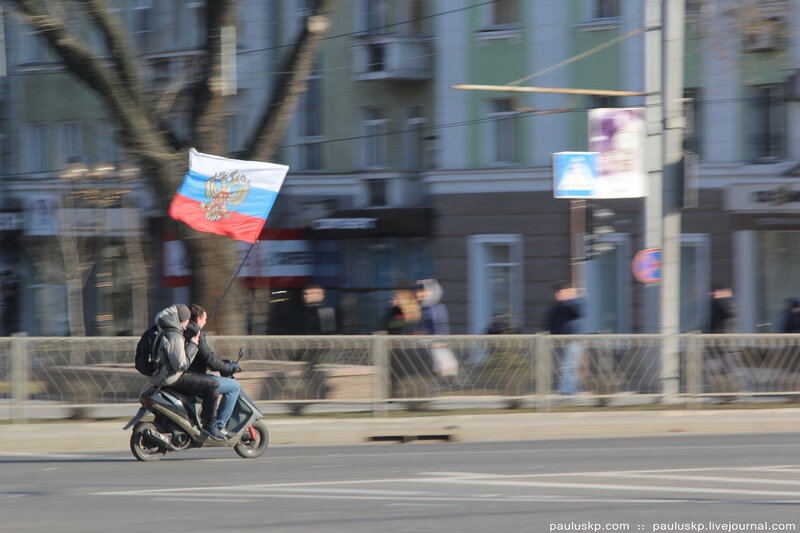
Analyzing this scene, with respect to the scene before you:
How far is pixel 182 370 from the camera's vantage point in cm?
1198

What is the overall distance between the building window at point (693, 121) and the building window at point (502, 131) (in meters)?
3.76

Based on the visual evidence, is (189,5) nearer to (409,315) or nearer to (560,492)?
(409,315)

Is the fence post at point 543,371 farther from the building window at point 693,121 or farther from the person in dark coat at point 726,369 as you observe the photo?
the building window at point 693,121

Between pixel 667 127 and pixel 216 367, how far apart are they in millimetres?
8053

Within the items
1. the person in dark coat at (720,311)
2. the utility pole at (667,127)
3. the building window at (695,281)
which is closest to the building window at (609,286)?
the building window at (695,281)

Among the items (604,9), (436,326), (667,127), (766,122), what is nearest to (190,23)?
(604,9)

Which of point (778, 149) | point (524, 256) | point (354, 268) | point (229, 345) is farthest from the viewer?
point (354, 268)

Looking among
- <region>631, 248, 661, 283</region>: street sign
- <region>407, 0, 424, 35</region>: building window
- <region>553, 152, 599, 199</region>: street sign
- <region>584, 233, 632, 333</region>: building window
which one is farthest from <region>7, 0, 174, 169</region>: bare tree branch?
<region>407, 0, 424, 35</region>: building window

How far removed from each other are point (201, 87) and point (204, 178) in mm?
1723

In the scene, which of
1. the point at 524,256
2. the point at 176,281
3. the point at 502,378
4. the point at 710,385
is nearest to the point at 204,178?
the point at 502,378

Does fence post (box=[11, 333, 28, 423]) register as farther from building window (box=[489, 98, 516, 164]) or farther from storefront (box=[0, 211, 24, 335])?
storefront (box=[0, 211, 24, 335])

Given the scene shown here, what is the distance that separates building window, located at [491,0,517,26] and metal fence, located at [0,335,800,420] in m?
12.8

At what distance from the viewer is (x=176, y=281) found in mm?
32062

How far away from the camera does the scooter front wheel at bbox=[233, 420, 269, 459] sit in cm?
1266
